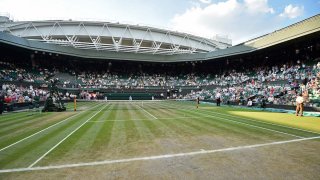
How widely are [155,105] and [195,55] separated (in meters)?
26.1

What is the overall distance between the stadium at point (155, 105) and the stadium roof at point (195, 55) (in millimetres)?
207

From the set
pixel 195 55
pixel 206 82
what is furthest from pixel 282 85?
pixel 195 55

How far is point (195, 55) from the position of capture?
182 ft

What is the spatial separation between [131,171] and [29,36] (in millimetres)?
64653

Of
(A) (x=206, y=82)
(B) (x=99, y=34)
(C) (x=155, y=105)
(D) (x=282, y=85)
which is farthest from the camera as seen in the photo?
(B) (x=99, y=34)

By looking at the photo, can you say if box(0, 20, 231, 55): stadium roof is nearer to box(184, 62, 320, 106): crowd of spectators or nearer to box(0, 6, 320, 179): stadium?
box(0, 6, 320, 179): stadium

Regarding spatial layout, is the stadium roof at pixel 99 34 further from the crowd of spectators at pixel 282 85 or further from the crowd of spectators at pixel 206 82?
the crowd of spectators at pixel 282 85

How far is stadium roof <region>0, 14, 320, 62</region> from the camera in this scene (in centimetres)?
3125

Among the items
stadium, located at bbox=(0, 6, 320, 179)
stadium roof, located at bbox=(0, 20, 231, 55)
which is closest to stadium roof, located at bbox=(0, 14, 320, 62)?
stadium, located at bbox=(0, 6, 320, 179)

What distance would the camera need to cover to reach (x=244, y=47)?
43531mm

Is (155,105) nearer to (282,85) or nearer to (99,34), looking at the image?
(282,85)

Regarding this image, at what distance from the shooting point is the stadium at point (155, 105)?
6480mm

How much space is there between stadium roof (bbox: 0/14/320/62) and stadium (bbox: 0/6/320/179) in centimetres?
21

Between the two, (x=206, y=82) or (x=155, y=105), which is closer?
(x=155, y=105)
